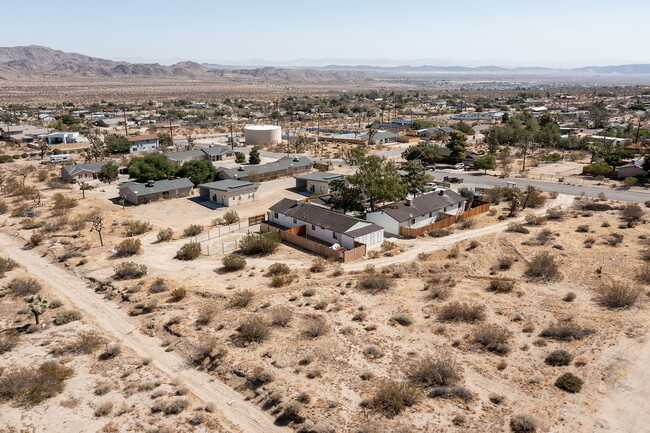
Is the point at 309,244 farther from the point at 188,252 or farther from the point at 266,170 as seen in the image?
the point at 266,170

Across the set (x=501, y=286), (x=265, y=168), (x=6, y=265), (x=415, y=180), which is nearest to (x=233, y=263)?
(x=6, y=265)

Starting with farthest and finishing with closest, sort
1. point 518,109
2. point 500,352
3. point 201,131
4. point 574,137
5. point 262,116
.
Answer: point 518,109
point 262,116
point 201,131
point 574,137
point 500,352

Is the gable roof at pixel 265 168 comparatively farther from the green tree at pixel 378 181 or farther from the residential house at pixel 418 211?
the residential house at pixel 418 211

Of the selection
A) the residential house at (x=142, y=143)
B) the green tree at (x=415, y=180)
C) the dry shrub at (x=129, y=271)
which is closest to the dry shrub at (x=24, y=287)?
the dry shrub at (x=129, y=271)

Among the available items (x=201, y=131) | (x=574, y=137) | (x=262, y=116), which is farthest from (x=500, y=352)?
(x=262, y=116)

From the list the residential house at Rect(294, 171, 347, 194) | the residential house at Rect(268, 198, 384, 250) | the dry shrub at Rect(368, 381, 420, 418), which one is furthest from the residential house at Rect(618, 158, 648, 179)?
the dry shrub at Rect(368, 381, 420, 418)

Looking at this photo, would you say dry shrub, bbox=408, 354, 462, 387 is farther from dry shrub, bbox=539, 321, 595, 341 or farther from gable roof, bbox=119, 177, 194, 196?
gable roof, bbox=119, 177, 194, 196

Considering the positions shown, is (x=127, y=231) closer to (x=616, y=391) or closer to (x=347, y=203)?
(x=347, y=203)
